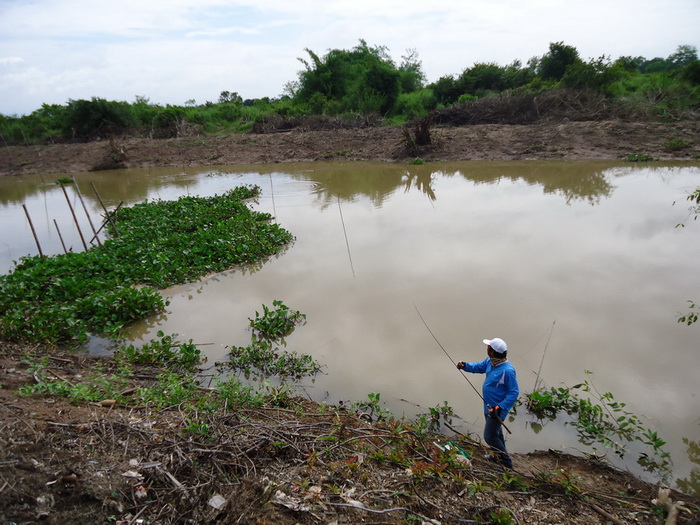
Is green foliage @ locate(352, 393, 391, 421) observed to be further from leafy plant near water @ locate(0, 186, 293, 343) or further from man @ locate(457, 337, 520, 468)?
leafy plant near water @ locate(0, 186, 293, 343)

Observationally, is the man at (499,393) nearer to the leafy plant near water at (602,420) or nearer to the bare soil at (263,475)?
the bare soil at (263,475)

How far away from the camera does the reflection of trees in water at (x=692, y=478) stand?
3297mm

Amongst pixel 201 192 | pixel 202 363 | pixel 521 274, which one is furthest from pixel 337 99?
pixel 202 363

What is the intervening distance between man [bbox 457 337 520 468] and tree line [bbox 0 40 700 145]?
881 inches

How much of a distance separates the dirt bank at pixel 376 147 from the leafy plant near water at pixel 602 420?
1592 cm

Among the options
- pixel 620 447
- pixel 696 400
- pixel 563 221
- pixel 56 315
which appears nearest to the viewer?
pixel 620 447

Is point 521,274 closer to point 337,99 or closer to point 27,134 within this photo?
point 337,99

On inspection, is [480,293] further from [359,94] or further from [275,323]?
[359,94]

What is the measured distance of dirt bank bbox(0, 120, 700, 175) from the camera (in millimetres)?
16781

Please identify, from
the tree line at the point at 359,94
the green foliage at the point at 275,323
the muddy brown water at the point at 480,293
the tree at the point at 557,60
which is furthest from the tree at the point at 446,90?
the green foliage at the point at 275,323

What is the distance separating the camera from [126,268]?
753 cm

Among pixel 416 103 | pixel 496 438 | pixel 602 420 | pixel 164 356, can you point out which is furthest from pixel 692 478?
pixel 416 103

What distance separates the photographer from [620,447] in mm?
3709

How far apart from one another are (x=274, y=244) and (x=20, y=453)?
6.62 meters
